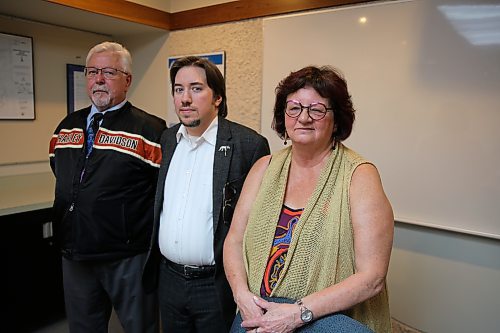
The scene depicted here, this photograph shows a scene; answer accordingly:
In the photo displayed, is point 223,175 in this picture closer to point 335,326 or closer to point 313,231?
point 313,231

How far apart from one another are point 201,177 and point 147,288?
0.55 meters

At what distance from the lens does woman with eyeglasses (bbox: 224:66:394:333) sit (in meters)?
0.99

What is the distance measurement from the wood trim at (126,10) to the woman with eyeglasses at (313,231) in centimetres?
183

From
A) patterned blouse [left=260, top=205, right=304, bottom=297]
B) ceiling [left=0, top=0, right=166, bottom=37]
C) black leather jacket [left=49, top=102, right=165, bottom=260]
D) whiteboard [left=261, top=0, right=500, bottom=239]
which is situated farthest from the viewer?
ceiling [left=0, top=0, right=166, bottom=37]

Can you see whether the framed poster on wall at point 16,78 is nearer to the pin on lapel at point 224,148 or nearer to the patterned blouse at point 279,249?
the pin on lapel at point 224,148

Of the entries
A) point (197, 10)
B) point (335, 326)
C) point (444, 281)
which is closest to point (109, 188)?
point (335, 326)

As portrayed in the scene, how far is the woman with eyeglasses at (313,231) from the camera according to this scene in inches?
38.9

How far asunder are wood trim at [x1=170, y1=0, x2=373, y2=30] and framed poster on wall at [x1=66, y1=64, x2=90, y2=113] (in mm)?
848

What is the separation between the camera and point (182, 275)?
1.42 metres

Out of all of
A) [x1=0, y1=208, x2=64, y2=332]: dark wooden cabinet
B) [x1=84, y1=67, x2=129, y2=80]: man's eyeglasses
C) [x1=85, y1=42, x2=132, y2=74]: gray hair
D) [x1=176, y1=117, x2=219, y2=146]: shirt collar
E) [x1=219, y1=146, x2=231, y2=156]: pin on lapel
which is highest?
[x1=85, y1=42, x2=132, y2=74]: gray hair

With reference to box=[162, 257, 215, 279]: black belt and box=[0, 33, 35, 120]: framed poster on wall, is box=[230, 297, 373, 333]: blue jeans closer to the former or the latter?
box=[162, 257, 215, 279]: black belt

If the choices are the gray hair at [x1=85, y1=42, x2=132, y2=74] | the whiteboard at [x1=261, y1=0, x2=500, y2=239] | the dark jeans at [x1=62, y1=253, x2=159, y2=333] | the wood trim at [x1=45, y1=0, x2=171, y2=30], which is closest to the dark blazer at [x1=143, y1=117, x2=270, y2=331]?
the dark jeans at [x1=62, y1=253, x2=159, y2=333]

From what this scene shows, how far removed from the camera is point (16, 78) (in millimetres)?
2615

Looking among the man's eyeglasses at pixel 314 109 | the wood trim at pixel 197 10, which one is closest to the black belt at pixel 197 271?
the man's eyeglasses at pixel 314 109
